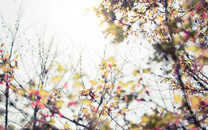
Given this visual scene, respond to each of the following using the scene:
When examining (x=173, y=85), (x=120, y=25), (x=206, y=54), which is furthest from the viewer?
(x=173, y=85)

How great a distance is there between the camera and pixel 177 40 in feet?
5.10

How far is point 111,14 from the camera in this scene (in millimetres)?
4242

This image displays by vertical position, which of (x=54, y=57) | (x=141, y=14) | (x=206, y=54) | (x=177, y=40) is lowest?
(x=206, y=54)

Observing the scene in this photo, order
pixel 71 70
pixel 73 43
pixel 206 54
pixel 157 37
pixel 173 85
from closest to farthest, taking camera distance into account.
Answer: pixel 206 54 → pixel 71 70 → pixel 73 43 → pixel 157 37 → pixel 173 85

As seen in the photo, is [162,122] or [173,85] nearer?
[162,122]

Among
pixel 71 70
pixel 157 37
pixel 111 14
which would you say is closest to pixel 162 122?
pixel 71 70

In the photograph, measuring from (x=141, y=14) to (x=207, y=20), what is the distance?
197cm

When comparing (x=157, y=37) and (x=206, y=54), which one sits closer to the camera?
(x=206, y=54)

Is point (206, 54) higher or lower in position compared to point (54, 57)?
lower

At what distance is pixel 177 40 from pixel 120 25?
10.1ft

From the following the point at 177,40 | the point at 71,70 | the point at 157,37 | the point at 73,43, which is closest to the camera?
the point at 177,40

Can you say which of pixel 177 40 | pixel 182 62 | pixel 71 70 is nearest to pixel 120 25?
pixel 71 70

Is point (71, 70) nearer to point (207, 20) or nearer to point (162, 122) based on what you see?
point (162, 122)

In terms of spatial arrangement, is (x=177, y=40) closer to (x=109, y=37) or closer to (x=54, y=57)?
(x=109, y=37)
